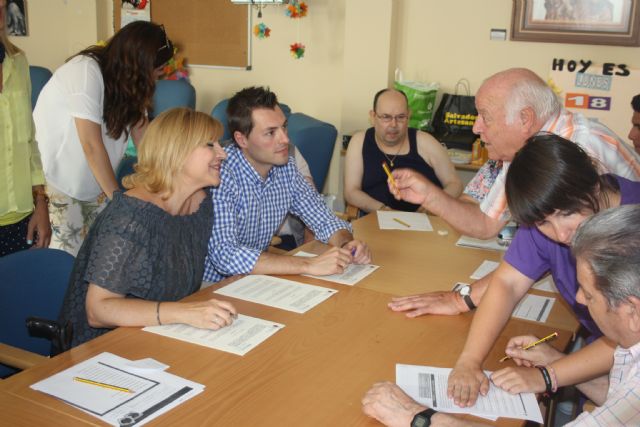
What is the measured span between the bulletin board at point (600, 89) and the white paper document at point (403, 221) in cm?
197

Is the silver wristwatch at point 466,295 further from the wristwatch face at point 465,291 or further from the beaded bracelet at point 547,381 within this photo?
the beaded bracelet at point 547,381

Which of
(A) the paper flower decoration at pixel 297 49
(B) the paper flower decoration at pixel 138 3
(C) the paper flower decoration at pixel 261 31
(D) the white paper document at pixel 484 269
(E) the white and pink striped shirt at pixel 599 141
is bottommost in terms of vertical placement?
(D) the white paper document at pixel 484 269

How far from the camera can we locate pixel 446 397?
5.18ft

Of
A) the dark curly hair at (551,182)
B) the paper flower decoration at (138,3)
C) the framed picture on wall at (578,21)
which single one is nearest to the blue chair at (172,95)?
the paper flower decoration at (138,3)

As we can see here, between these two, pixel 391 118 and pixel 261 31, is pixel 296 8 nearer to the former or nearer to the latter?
pixel 261 31

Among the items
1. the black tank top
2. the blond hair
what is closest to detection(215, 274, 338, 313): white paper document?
the blond hair

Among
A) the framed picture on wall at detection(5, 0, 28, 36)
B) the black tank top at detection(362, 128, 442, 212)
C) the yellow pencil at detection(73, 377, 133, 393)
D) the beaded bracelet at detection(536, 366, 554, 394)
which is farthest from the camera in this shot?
the framed picture on wall at detection(5, 0, 28, 36)

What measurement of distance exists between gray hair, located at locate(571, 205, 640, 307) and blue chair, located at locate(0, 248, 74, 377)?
61.8 inches

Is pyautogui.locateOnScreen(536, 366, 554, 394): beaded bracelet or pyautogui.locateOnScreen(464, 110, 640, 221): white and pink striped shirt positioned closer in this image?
pyautogui.locateOnScreen(536, 366, 554, 394): beaded bracelet

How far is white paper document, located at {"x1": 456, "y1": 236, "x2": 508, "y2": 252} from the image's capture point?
9.26 feet

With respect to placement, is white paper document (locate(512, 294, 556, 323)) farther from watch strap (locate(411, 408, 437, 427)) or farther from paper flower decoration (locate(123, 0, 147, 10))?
paper flower decoration (locate(123, 0, 147, 10))

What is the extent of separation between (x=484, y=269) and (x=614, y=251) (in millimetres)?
1316

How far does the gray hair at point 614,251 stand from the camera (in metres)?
1.19

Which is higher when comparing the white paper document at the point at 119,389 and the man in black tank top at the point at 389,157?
the man in black tank top at the point at 389,157
